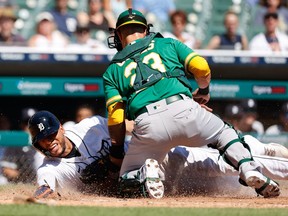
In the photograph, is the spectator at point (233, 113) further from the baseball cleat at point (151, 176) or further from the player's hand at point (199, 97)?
the baseball cleat at point (151, 176)

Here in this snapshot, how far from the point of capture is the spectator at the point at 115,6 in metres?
11.6

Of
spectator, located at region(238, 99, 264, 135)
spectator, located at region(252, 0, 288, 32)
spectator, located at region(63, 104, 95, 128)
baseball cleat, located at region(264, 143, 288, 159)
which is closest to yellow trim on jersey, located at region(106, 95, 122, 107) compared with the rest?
baseball cleat, located at region(264, 143, 288, 159)

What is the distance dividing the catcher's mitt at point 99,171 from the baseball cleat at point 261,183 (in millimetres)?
1251

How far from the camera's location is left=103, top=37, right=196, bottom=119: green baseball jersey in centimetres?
567

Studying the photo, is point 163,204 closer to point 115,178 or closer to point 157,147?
point 157,147

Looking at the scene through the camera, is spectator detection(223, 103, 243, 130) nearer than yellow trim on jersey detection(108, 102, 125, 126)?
No

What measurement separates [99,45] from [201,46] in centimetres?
161

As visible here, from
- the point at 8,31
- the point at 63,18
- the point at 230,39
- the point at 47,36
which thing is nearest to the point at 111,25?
the point at 63,18

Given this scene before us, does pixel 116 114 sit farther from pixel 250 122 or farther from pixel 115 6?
pixel 115 6

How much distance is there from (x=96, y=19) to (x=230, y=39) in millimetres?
2121

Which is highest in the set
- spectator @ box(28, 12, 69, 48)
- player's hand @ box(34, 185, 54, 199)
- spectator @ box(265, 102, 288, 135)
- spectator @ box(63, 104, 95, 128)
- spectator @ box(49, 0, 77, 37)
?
spectator @ box(49, 0, 77, 37)

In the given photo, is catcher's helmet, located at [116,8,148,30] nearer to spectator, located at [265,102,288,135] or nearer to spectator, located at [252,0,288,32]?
spectator, located at [265,102,288,135]

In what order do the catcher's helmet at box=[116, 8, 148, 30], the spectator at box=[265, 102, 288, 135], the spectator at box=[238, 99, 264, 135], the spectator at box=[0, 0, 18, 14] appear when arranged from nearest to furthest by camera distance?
the catcher's helmet at box=[116, 8, 148, 30], the spectator at box=[265, 102, 288, 135], the spectator at box=[238, 99, 264, 135], the spectator at box=[0, 0, 18, 14]

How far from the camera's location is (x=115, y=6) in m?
11.7
